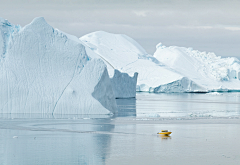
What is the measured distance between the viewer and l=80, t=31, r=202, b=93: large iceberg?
159ft

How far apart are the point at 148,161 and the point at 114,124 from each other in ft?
18.2

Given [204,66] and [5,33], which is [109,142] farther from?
[204,66]

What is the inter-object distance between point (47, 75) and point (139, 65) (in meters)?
34.6

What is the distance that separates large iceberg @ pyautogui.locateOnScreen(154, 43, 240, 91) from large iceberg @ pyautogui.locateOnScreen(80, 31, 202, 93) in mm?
3473

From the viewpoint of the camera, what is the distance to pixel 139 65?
50000 mm

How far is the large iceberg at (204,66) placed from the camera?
55.8 meters

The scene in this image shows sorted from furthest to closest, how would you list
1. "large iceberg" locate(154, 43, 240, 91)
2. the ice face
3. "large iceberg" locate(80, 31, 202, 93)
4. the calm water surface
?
"large iceberg" locate(154, 43, 240, 91) < "large iceberg" locate(80, 31, 202, 93) < the ice face < the calm water surface

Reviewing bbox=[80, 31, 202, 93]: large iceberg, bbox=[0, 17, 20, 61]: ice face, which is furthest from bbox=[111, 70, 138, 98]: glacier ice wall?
Result: bbox=[0, 17, 20, 61]: ice face

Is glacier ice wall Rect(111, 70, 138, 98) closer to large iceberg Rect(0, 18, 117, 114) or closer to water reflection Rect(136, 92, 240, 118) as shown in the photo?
water reflection Rect(136, 92, 240, 118)

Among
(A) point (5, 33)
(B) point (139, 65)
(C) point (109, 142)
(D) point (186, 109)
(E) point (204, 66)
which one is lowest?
(C) point (109, 142)

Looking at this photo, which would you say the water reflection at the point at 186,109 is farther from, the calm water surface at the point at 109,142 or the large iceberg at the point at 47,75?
the calm water surface at the point at 109,142

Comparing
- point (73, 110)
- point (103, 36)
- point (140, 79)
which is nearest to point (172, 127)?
point (73, 110)

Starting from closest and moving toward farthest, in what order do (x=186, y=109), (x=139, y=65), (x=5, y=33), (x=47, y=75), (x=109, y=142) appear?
(x=109, y=142) → (x=47, y=75) → (x=5, y=33) → (x=186, y=109) → (x=139, y=65)

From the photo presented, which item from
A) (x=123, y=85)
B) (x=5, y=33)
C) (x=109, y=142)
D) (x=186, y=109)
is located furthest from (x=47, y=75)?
(x=123, y=85)
